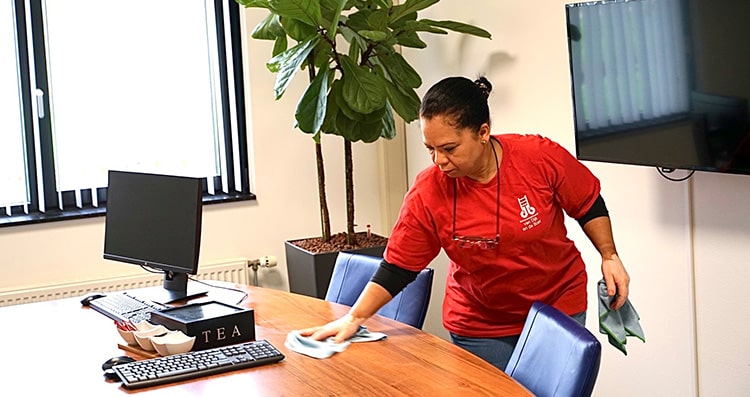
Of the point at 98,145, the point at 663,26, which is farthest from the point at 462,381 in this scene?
the point at 98,145

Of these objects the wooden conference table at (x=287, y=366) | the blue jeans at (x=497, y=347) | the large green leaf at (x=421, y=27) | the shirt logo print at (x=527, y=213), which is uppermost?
the large green leaf at (x=421, y=27)

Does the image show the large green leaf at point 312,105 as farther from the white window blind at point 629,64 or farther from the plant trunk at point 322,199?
the white window blind at point 629,64

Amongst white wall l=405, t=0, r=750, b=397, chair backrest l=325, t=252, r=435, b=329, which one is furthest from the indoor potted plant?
chair backrest l=325, t=252, r=435, b=329

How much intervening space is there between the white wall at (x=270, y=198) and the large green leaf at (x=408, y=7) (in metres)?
0.77

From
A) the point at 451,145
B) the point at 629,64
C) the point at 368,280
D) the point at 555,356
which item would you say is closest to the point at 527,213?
the point at 451,145

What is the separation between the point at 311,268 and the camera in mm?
4223

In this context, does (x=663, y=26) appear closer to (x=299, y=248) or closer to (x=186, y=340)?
(x=186, y=340)

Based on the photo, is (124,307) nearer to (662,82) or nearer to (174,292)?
(174,292)

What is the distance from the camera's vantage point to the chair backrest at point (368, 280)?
280 centimetres

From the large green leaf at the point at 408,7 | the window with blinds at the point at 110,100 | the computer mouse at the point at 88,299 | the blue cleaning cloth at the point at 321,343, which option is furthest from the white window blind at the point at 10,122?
the blue cleaning cloth at the point at 321,343

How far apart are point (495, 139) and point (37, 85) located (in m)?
2.42

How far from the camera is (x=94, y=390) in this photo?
2217 mm

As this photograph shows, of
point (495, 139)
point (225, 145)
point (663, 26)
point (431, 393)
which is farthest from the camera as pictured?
point (225, 145)

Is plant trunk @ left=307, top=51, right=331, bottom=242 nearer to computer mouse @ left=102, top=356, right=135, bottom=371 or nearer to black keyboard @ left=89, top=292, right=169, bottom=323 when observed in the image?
black keyboard @ left=89, top=292, right=169, bottom=323
